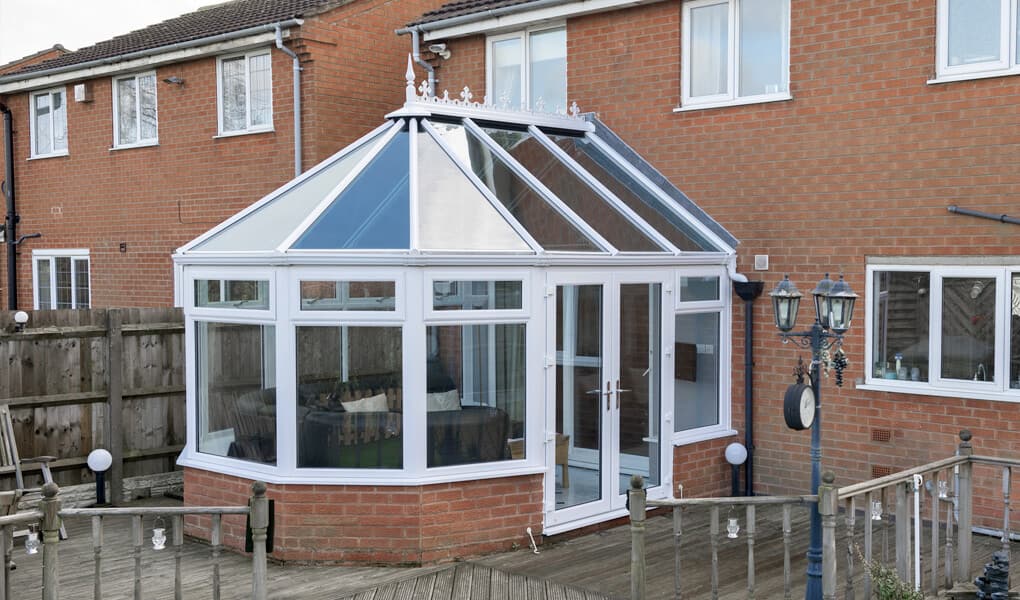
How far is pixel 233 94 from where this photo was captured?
1352cm

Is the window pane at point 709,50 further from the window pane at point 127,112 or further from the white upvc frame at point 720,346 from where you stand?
the window pane at point 127,112

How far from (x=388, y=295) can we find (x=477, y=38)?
5233 millimetres

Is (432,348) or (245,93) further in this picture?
(245,93)

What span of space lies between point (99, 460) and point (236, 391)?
2019mm

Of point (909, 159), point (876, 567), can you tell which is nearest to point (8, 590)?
point (876, 567)

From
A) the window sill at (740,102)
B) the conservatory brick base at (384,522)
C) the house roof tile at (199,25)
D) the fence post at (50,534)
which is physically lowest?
the conservatory brick base at (384,522)

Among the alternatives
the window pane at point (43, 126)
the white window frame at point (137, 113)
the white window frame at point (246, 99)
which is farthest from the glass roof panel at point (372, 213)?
the window pane at point (43, 126)

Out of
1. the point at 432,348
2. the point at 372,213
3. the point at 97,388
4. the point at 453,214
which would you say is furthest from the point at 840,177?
the point at 97,388

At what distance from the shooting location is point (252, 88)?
43.5ft

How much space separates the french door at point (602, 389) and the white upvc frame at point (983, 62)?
116 inches

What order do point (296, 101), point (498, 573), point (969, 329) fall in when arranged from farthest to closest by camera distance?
point (296, 101)
point (969, 329)
point (498, 573)

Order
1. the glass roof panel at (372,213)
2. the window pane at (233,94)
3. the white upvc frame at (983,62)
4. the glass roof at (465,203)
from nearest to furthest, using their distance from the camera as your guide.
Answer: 1. the glass roof panel at (372,213)
2. the glass roof at (465,203)
3. the white upvc frame at (983,62)
4. the window pane at (233,94)

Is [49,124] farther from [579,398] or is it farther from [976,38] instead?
[976,38]

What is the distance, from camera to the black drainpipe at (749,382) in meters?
9.78
